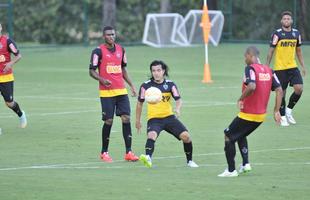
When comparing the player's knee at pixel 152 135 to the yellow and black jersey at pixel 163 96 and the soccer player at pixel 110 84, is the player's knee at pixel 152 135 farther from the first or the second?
the soccer player at pixel 110 84

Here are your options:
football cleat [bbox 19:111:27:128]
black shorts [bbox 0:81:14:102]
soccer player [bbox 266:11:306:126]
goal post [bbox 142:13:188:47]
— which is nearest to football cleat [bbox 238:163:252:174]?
soccer player [bbox 266:11:306:126]

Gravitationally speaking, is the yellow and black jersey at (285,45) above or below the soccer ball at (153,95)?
below

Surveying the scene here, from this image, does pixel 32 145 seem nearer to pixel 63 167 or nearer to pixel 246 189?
pixel 63 167

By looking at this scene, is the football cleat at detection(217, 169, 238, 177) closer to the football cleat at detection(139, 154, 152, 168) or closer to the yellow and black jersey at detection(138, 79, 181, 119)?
the football cleat at detection(139, 154, 152, 168)

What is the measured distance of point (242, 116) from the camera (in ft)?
45.4

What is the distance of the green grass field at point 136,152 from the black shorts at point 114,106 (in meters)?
0.75

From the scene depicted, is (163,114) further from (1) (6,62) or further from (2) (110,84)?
(1) (6,62)

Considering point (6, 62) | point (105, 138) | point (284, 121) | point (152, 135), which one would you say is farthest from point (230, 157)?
point (6, 62)

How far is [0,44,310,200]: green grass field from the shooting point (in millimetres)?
12378

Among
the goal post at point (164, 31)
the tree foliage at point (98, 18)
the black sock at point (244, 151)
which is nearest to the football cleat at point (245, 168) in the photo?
the black sock at point (244, 151)

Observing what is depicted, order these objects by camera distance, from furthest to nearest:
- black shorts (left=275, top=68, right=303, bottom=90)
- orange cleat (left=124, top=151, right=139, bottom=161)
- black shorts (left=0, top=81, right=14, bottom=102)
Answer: black shorts (left=275, top=68, right=303, bottom=90) → black shorts (left=0, top=81, right=14, bottom=102) → orange cleat (left=124, top=151, right=139, bottom=161)

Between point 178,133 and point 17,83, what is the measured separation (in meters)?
17.4

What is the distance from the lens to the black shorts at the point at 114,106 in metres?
16.2

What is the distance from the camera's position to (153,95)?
Result: 14781mm
